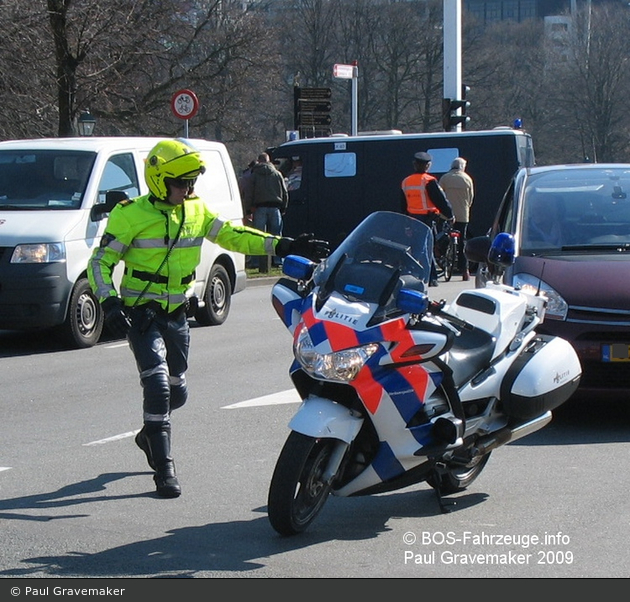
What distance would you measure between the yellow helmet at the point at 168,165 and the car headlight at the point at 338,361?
1453mm

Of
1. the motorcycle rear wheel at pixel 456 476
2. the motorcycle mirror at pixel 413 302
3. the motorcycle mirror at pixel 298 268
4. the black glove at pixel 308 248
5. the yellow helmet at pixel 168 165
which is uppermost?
the yellow helmet at pixel 168 165

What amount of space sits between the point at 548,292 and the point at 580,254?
2.56ft

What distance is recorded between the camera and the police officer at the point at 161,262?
6.18m

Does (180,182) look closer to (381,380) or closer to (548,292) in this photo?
(381,380)

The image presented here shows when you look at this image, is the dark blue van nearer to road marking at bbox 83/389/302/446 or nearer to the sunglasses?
road marking at bbox 83/389/302/446

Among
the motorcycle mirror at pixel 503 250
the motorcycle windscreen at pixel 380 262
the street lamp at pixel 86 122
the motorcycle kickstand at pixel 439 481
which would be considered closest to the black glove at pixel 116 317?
the motorcycle windscreen at pixel 380 262

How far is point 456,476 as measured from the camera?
20.0 ft

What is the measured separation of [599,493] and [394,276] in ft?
5.96

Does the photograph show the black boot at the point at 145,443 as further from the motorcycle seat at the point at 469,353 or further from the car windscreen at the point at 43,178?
the car windscreen at the point at 43,178

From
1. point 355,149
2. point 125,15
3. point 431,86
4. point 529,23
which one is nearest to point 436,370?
point 355,149

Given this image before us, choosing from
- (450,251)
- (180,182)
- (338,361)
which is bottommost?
(450,251)

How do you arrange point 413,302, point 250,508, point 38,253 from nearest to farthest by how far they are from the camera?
point 413,302, point 250,508, point 38,253

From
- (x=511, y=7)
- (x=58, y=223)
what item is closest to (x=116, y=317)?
(x=58, y=223)

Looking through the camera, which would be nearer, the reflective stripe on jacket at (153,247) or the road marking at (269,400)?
the reflective stripe on jacket at (153,247)
